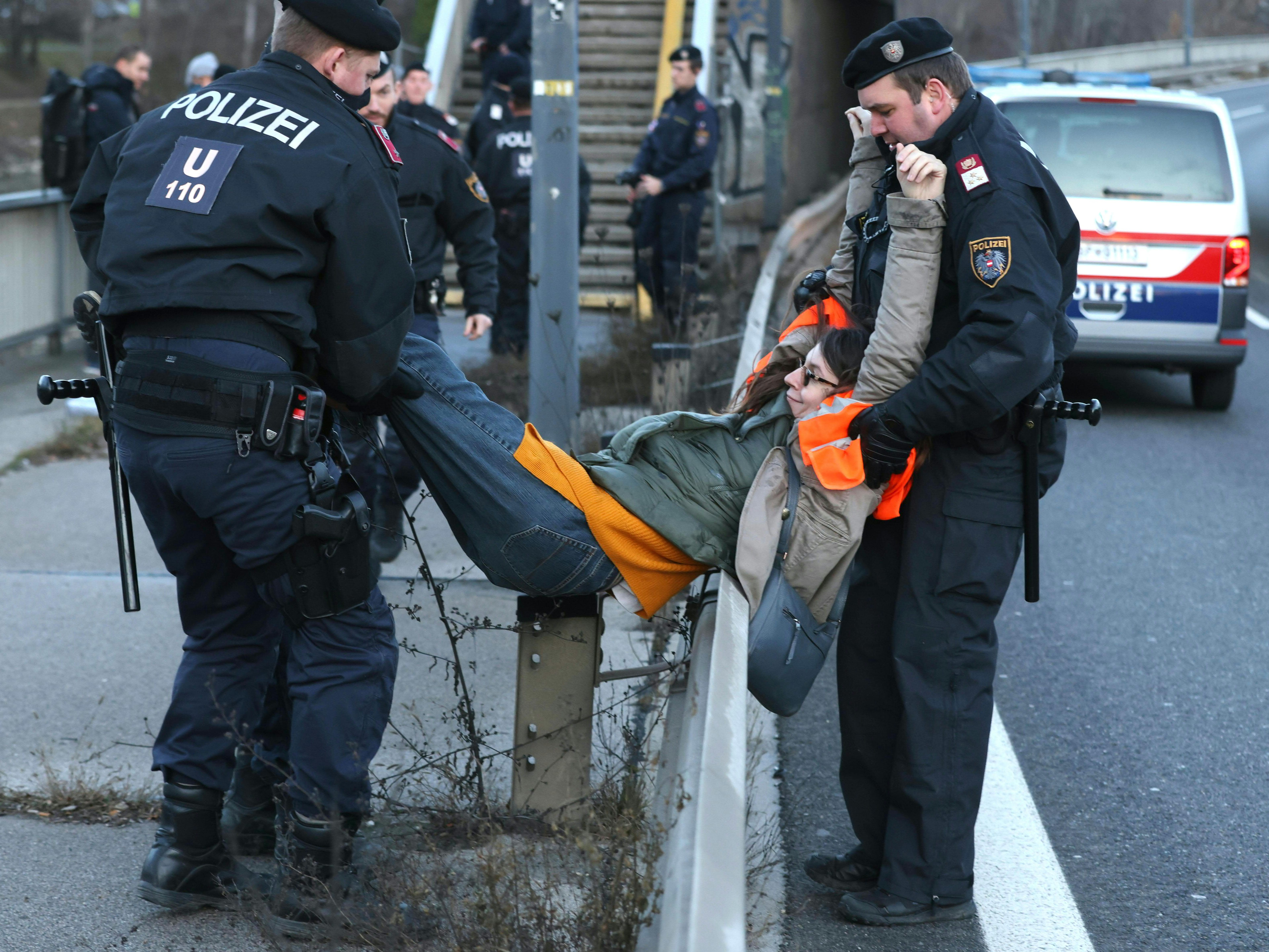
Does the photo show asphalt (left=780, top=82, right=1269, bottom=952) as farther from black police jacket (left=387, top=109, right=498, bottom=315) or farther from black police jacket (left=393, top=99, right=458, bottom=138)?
black police jacket (left=393, top=99, right=458, bottom=138)

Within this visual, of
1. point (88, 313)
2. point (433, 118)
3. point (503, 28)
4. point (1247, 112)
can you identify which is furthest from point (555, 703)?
point (1247, 112)

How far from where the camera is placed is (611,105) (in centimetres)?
1612

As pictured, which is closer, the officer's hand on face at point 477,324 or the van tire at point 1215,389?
the officer's hand on face at point 477,324

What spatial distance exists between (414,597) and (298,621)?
97.8 inches

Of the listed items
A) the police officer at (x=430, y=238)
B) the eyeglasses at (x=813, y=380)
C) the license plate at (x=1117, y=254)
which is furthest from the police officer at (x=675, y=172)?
the eyeglasses at (x=813, y=380)

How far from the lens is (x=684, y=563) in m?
3.28

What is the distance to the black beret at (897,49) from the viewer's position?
3.09m

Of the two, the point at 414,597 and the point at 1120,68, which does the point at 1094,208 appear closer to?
the point at 414,597

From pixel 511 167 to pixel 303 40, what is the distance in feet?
22.0

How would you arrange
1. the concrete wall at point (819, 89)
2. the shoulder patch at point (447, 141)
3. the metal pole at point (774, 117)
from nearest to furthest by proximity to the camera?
the shoulder patch at point (447, 141) < the metal pole at point (774, 117) < the concrete wall at point (819, 89)

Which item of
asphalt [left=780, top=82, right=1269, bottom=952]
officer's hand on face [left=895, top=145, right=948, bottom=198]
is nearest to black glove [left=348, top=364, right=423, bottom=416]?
officer's hand on face [left=895, top=145, right=948, bottom=198]

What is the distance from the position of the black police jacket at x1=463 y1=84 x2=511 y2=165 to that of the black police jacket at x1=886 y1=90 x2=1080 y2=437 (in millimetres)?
7094

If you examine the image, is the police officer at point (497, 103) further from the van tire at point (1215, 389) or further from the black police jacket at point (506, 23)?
the van tire at point (1215, 389)

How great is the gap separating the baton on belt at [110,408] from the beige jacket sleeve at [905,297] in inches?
68.9
